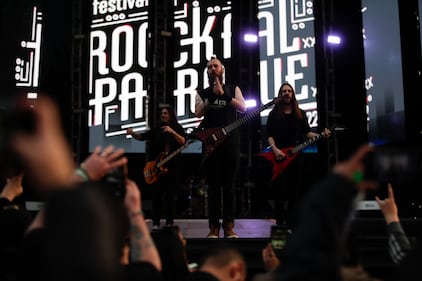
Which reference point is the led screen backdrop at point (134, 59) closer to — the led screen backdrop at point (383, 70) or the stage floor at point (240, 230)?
the stage floor at point (240, 230)

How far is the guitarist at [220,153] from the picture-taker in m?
3.79

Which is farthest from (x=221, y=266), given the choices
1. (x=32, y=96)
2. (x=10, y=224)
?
(x=32, y=96)

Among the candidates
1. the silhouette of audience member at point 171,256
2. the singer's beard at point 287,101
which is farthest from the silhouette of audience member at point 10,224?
the singer's beard at point 287,101

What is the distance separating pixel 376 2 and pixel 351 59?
92cm

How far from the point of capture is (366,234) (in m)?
3.92

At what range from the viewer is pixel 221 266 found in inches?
61.4

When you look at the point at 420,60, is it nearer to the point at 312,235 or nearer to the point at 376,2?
the point at 376,2

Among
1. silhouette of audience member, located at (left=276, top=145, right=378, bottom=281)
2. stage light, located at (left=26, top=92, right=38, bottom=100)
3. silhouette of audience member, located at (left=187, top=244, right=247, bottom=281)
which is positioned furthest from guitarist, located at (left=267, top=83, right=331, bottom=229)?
stage light, located at (left=26, top=92, right=38, bottom=100)

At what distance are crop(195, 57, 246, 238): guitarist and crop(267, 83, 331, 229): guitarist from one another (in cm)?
40

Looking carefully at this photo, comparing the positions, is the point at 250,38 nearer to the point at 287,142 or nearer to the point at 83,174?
the point at 287,142

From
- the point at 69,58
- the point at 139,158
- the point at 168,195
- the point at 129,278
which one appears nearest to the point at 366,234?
the point at 168,195

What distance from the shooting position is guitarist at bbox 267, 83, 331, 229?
4.00 m

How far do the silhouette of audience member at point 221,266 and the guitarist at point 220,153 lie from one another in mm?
2106

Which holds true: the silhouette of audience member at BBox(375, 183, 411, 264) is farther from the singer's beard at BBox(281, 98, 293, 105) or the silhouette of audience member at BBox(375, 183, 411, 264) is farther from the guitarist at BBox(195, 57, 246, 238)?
the singer's beard at BBox(281, 98, 293, 105)
